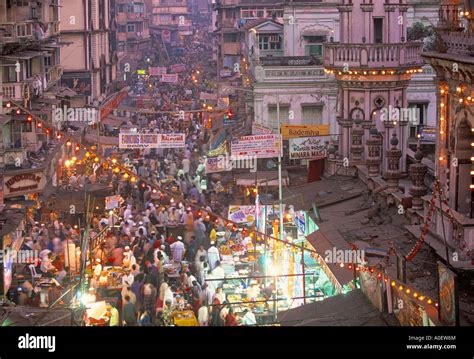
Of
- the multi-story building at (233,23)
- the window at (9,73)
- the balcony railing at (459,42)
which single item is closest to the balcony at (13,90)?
the window at (9,73)

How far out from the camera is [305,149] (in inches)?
1065

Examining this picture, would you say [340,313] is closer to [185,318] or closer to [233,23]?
[185,318]

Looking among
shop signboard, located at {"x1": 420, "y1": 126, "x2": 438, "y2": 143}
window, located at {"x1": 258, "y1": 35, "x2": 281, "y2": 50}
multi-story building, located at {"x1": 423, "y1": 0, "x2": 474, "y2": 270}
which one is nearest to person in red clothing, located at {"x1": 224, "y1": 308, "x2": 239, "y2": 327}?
multi-story building, located at {"x1": 423, "y1": 0, "x2": 474, "y2": 270}

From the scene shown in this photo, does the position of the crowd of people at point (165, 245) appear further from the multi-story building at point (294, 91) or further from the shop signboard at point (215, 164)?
the multi-story building at point (294, 91)

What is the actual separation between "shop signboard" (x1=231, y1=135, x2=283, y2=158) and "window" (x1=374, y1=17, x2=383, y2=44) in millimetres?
3295

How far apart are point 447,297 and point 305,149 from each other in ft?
48.7

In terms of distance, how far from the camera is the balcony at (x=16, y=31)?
27036 millimetres

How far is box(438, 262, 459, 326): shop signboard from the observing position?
12.2 metres

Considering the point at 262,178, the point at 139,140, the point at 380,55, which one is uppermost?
the point at 380,55

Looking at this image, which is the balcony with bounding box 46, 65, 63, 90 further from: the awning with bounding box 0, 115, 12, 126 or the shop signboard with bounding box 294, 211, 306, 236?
the shop signboard with bounding box 294, 211, 306, 236

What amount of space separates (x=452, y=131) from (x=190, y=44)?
338ft

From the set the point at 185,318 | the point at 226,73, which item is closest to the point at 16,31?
the point at 185,318

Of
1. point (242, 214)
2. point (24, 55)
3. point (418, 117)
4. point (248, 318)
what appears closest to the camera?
point (248, 318)
